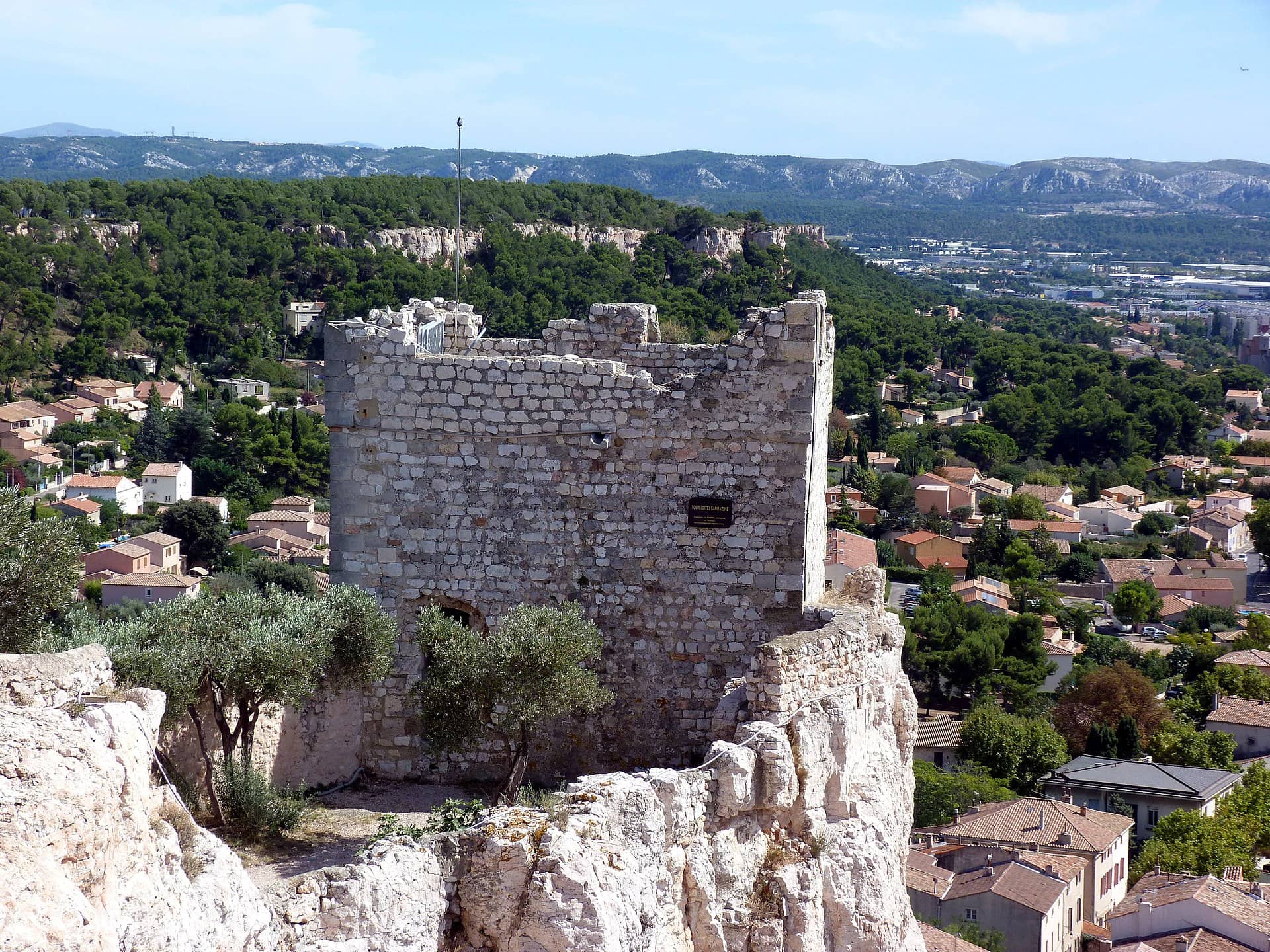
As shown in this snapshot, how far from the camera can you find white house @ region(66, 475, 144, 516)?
261 feet

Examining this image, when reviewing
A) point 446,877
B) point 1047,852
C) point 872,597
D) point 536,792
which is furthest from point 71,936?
point 1047,852

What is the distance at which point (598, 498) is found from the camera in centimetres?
1042

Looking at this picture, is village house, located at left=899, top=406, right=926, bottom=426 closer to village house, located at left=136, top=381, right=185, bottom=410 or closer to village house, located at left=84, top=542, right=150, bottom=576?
village house, located at left=136, top=381, right=185, bottom=410

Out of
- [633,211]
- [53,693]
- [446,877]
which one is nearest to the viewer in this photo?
[53,693]

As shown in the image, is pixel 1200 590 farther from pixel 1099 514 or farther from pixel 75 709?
pixel 75 709

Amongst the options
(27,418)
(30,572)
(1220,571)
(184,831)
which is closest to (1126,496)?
(1220,571)

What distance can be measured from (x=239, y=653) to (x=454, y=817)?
5.28 ft

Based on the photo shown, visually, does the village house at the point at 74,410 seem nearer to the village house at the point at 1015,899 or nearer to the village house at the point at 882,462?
the village house at the point at 882,462

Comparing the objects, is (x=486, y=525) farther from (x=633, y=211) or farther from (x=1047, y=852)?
(x=633, y=211)

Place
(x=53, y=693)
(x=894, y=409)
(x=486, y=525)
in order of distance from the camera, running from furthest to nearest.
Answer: (x=894, y=409)
(x=486, y=525)
(x=53, y=693)

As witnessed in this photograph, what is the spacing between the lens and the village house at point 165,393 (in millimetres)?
97250

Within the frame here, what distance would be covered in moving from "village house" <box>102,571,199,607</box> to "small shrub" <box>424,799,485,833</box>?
170 ft

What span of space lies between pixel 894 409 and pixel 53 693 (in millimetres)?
117061

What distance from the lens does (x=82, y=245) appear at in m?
113
